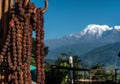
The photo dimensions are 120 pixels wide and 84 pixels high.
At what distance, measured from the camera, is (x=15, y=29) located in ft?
10.5

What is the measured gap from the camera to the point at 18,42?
3178mm

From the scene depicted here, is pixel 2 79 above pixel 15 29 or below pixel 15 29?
below

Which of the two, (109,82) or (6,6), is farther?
(109,82)

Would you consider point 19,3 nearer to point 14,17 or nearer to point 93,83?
point 14,17

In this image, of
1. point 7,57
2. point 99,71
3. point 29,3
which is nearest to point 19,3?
point 29,3

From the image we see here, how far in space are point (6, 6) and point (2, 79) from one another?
1.67 ft

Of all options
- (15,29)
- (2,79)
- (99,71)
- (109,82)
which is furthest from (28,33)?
(99,71)

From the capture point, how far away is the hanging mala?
3.16 meters

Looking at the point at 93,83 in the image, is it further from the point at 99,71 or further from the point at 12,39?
the point at 12,39

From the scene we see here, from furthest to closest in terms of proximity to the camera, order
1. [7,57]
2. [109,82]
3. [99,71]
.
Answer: [99,71] < [109,82] < [7,57]

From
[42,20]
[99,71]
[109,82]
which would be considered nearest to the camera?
[42,20]

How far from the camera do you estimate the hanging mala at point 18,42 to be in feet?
10.4

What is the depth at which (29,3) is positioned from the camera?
3.31 metres

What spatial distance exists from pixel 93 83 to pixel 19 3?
496 inches
